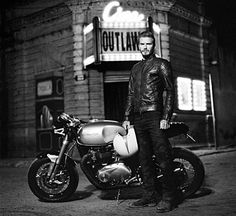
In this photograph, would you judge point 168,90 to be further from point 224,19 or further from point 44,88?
point 224,19

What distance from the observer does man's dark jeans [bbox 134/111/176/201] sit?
12.7 ft

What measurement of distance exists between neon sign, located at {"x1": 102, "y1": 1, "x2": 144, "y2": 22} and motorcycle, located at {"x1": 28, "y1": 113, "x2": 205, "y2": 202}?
8158 millimetres

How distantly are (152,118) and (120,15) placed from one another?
8.79m

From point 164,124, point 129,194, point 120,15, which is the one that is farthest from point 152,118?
point 120,15

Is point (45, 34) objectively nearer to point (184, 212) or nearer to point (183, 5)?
point (183, 5)

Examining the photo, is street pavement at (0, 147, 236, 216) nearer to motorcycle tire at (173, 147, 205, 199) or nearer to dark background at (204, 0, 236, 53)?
motorcycle tire at (173, 147, 205, 199)

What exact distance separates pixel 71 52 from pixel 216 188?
9062 millimetres

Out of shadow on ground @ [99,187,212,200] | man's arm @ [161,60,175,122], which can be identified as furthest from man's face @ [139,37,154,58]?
shadow on ground @ [99,187,212,200]

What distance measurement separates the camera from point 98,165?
4352mm

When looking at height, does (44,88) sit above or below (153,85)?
above

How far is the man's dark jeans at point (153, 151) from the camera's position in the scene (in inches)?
152

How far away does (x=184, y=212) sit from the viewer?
3611 millimetres

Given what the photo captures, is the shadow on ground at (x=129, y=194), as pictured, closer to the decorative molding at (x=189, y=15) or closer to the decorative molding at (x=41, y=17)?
the decorative molding at (x=41, y=17)

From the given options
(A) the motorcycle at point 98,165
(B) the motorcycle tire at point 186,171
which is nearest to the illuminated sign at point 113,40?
(A) the motorcycle at point 98,165
